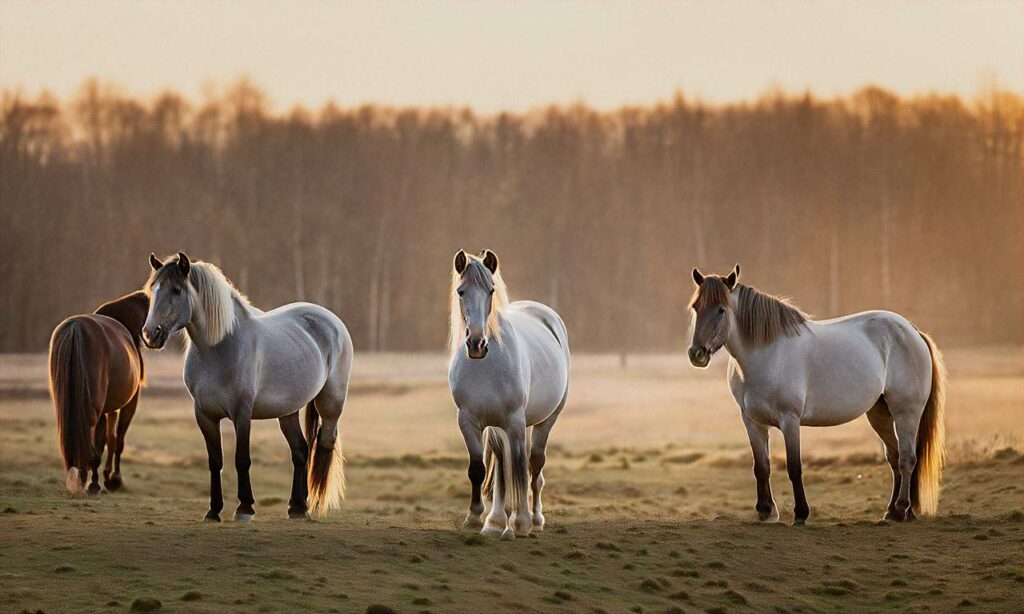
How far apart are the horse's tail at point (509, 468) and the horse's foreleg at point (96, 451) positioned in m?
5.00

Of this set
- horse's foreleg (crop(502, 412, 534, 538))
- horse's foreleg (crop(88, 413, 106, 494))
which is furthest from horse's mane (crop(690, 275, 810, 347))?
horse's foreleg (crop(88, 413, 106, 494))

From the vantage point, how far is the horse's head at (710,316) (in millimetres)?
9508

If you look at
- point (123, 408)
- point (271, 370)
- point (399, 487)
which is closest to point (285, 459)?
point (399, 487)

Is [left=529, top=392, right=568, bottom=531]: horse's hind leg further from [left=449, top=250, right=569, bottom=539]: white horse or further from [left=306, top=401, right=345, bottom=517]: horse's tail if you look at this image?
[left=306, top=401, right=345, bottom=517]: horse's tail

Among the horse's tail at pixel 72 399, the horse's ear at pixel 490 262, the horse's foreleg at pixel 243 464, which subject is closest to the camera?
the horse's ear at pixel 490 262

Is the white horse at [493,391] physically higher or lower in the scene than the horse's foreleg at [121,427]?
higher

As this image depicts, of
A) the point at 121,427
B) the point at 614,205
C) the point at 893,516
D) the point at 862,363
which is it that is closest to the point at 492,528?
the point at 862,363

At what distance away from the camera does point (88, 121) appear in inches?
1169

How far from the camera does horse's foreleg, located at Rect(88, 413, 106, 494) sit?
39.1 ft

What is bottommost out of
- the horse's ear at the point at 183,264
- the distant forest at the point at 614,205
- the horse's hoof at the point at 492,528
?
the horse's hoof at the point at 492,528

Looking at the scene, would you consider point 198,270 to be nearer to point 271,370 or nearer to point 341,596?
point 271,370

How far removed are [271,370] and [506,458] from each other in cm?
224

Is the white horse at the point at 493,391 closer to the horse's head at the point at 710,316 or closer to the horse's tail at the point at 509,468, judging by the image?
the horse's tail at the point at 509,468

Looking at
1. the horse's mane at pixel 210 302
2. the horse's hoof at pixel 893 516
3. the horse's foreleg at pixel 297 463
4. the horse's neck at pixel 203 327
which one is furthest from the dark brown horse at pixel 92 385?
the horse's hoof at pixel 893 516
